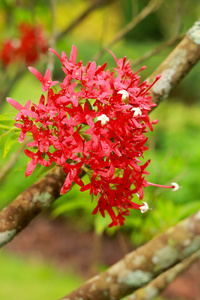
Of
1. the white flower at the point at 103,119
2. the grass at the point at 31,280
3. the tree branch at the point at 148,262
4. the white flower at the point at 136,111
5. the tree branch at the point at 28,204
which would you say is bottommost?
the grass at the point at 31,280

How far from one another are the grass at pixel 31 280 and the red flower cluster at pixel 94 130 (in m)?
3.17

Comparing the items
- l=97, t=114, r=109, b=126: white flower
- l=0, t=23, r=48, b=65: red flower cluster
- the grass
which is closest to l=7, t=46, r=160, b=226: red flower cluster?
l=97, t=114, r=109, b=126: white flower

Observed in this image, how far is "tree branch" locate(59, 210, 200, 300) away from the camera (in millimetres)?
978

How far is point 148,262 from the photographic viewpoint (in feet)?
3.26

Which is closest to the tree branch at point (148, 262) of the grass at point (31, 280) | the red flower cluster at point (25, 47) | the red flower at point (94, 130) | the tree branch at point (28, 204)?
the red flower at point (94, 130)

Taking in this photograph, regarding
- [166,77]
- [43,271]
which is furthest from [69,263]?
[166,77]

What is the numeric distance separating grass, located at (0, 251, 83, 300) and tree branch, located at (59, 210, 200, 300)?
302 centimetres

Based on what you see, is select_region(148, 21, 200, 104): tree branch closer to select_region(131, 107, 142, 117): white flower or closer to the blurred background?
select_region(131, 107, 142, 117): white flower

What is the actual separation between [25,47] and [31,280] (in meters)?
2.33

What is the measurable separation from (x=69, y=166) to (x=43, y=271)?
4035 millimetres

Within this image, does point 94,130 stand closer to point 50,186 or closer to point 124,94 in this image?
point 124,94

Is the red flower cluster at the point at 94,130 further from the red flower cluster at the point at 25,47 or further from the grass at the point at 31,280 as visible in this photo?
the grass at the point at 31,280

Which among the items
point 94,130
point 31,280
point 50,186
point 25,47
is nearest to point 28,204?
point 50,186

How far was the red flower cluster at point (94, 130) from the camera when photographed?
919 millimetres
